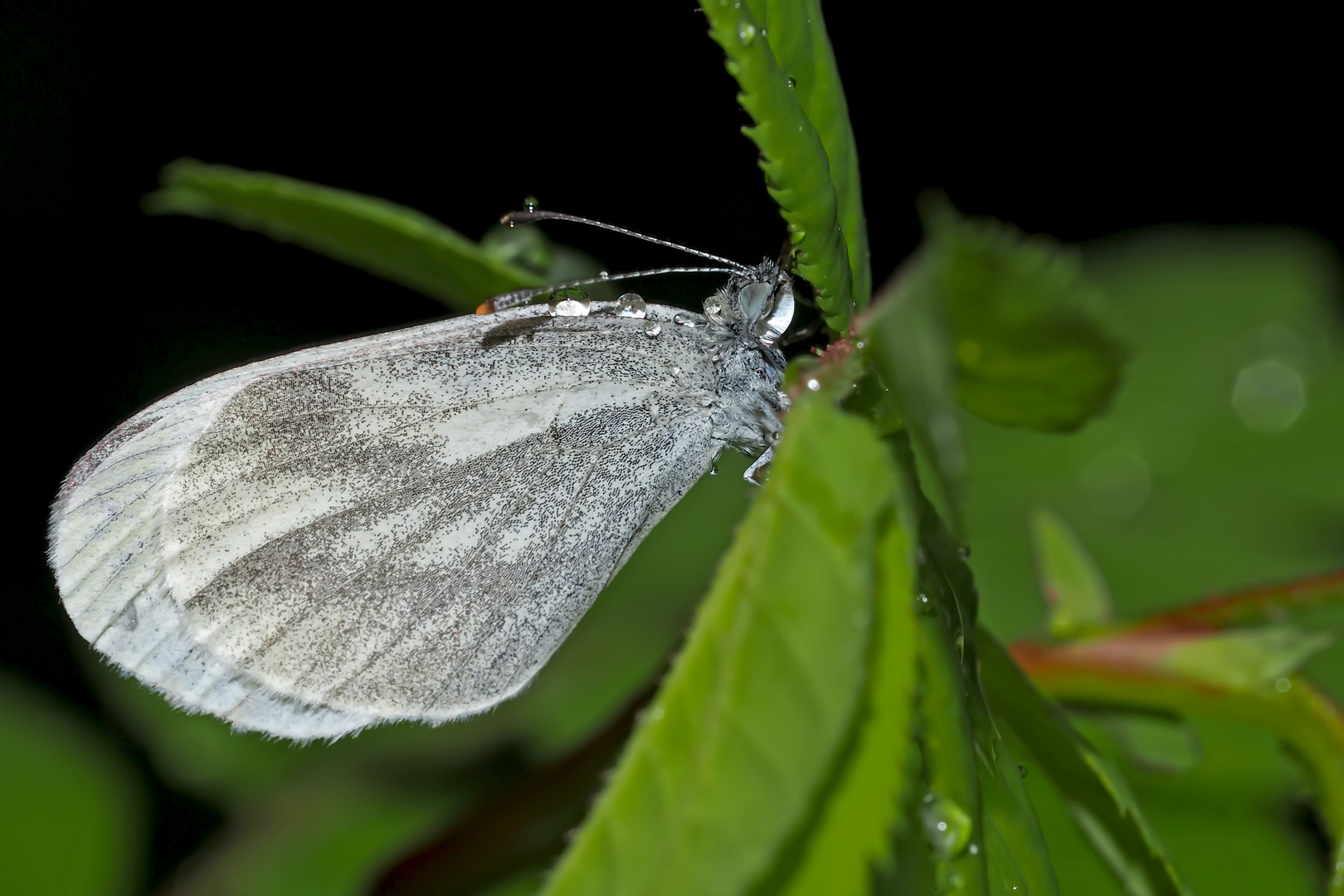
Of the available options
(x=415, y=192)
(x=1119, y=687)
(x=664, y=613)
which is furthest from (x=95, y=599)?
(x=415, y=192)

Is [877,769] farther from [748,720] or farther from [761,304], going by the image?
[761,304]

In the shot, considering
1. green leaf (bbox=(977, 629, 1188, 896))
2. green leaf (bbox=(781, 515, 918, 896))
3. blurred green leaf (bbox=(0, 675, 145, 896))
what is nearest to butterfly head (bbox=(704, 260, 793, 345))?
green leaf (bbox=(977, 629, 1188, 896))

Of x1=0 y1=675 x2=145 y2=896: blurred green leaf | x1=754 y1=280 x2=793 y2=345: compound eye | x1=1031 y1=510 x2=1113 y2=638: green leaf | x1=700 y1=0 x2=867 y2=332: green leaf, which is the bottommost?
x1=0 y1=675 x2=145 y2=896: blurred green leaf

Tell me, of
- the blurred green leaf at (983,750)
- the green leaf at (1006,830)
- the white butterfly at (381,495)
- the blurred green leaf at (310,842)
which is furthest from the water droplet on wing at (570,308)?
the blurred green leaf at (310,842)

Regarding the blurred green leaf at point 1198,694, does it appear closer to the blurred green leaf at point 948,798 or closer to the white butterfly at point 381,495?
the white butterfly at point 381,495

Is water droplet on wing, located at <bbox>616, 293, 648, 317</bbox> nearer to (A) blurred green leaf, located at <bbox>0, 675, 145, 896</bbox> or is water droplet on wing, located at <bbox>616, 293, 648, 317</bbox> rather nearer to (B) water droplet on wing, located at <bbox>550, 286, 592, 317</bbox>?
(B) water droplet on wing, located at <bbox>550, 286, 592, 317</bbox>

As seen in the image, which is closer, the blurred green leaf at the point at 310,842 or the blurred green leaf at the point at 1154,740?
the blurred green leaf at the point at 1154,740

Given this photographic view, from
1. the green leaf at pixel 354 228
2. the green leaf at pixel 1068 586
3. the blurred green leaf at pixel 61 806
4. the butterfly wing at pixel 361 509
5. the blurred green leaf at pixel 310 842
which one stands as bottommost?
the blurred green leaf at pixel 61 806
